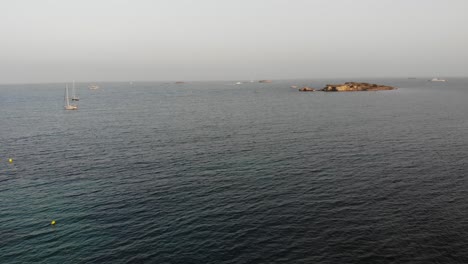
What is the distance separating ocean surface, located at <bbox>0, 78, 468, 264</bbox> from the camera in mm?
38781

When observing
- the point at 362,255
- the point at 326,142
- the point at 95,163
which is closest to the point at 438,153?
the point at 326,142

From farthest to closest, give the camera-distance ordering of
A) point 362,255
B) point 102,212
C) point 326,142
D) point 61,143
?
point 61,143 < point 326,142 < point 102,212 < point 362,255

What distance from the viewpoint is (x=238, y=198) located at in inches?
2085

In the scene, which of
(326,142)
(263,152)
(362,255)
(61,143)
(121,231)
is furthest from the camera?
(61,143)

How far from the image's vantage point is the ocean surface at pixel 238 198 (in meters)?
38.8

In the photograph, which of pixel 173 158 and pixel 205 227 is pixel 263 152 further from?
pixel 205 227

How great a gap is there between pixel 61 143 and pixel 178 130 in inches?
1408

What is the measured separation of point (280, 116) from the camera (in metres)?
145

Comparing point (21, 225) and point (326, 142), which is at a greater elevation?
point (326, 142)

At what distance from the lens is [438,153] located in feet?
250

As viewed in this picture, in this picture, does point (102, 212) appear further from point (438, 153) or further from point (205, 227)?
point (438, 153)

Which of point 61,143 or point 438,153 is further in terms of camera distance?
point 61,143

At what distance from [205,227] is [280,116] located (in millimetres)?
105046

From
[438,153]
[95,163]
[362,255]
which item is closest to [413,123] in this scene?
[438,153]
